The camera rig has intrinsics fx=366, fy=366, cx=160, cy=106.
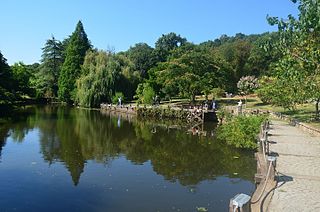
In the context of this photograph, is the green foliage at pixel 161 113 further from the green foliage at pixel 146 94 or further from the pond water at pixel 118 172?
the pond water at pixel 118 172

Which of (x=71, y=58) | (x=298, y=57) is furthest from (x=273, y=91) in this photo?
(x=71, y=58)

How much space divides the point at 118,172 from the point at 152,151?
5.89m

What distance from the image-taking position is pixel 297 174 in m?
12.0

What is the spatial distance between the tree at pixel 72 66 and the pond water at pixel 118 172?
125 feet

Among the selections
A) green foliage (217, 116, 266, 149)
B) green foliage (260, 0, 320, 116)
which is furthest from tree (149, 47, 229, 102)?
green foliage (260, 0, 320, 116)

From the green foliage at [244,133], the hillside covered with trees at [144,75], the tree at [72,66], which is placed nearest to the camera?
the green foliage at [244,133]

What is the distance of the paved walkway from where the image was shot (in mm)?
8877

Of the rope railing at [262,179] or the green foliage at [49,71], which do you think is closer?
the rope railing at [262,179]

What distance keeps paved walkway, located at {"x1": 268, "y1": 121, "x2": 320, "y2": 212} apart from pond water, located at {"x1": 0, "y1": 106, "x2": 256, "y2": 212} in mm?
→ 1743

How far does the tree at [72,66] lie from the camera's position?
6431 centimetres

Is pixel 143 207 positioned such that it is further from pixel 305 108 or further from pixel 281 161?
pixel 305 108

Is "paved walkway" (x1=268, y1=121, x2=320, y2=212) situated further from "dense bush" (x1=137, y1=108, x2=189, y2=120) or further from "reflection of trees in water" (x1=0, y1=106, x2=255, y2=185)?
"dense bush" (x1=137, y1=108, x2=189, y2=120)

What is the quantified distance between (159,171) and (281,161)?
5359mm

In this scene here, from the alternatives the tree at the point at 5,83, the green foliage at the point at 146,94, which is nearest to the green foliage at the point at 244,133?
the green foliage at the point at 146,94
